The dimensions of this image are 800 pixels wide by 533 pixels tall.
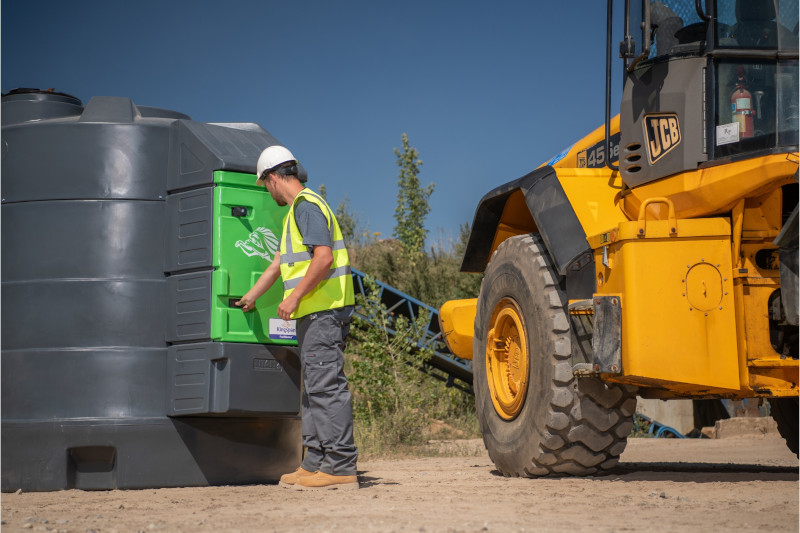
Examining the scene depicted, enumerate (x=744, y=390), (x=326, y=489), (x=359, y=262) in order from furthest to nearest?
(x=359, y=262) → (x=326, y=489) → (x=744, y=390)

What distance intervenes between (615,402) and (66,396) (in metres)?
3.24

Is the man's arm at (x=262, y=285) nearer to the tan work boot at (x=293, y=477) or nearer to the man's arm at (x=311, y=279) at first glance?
the man's arm at (x=311, y=279)

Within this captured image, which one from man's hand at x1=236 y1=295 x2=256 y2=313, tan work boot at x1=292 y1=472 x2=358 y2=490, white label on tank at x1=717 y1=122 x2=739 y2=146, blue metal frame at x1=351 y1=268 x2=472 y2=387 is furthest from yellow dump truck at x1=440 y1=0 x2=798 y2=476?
blue metal frame at x1=351 y1=268 x2=472 y2=387

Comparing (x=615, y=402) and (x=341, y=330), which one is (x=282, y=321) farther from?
(x=615, y=402)

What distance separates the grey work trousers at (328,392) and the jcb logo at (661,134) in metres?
2.09

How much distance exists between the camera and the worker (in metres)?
5.46

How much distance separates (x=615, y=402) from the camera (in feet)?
18.0

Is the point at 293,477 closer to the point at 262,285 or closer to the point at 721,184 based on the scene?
the point at 262,285

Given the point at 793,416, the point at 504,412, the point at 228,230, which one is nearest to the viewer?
the point at 228,230

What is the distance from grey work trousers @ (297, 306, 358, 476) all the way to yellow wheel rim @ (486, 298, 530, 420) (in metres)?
1.16

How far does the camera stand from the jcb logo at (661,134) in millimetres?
5297

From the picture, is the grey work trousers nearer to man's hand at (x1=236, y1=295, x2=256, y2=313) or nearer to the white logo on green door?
man's hand at (x1=236, y1=295, x2=256, y2=313)

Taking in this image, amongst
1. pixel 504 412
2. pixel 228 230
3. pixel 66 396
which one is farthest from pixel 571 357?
pixel 66 396

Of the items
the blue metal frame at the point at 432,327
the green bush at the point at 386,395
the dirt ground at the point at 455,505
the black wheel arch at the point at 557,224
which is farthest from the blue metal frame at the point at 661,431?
the black wheel arch at the point at 557,224
